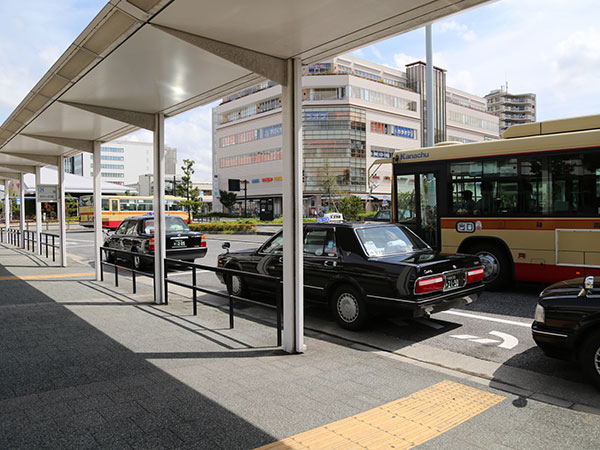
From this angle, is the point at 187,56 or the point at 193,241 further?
the point at 193,241

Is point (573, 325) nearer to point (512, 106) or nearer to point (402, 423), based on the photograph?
point (402, 423)

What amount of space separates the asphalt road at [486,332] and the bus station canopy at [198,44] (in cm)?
375

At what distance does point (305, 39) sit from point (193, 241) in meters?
9.70

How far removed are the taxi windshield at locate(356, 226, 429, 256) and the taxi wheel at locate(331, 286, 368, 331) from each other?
2.08 feet

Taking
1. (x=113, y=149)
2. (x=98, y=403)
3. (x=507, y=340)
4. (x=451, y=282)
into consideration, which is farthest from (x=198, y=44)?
(x=113, y=149)

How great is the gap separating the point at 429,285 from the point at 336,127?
63.3 meters

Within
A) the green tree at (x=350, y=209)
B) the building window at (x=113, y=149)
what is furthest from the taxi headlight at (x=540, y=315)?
the building window at (x=113, y=149)

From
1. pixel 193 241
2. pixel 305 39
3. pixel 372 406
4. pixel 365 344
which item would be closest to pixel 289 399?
pixel 372 406

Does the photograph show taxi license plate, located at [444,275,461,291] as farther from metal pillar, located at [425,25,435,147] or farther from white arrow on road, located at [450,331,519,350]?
metal pillar, located at [425,25,435,147]

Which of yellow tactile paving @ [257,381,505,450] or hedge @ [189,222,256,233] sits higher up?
hedge @ [189,222,256,233]

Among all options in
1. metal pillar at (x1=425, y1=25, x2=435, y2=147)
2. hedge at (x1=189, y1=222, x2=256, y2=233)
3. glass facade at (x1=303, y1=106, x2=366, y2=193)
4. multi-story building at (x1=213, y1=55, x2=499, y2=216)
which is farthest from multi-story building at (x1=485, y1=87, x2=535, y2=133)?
metal pillar at (x1=425, y1=25, x2=435, y2=147)

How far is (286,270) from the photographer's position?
5.27 metres

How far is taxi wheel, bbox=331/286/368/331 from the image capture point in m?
6.11

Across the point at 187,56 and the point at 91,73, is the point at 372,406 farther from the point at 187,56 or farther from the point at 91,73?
the point at 91,73
